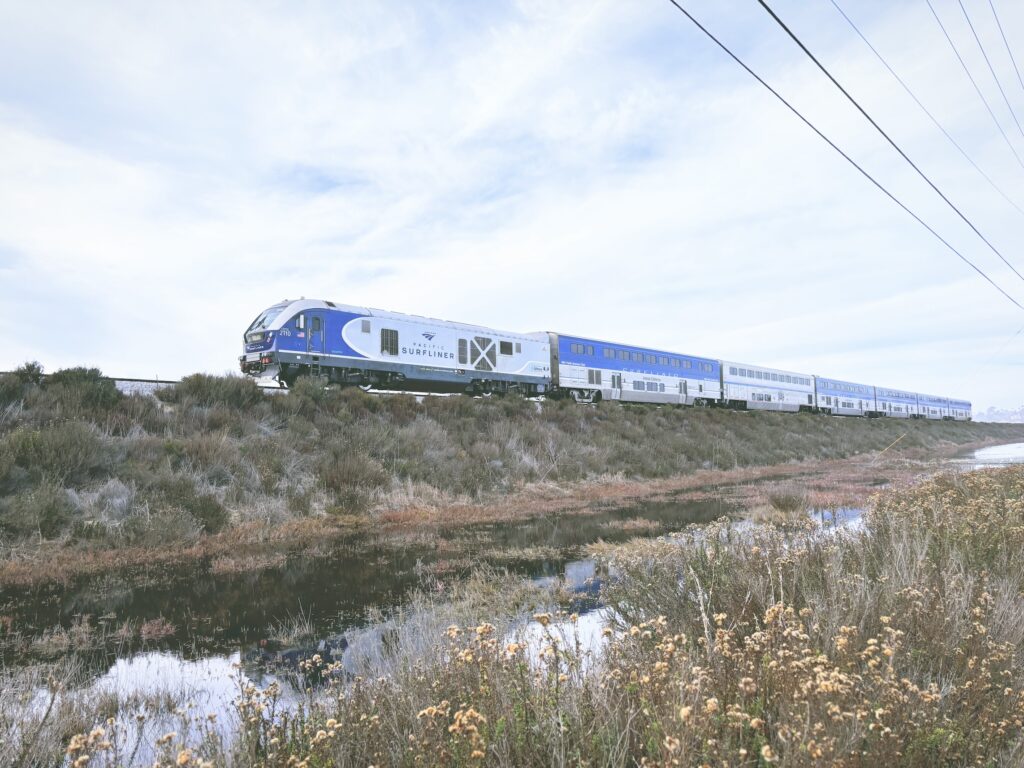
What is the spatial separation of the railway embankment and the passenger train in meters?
2.05

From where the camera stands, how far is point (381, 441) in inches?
730

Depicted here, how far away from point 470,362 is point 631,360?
46.7ft

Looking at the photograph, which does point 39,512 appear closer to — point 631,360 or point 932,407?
point 631,360

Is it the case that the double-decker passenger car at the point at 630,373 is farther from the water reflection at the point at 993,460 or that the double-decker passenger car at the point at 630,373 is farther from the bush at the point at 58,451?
the bush at the point at 58,451

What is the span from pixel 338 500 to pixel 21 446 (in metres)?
6.76

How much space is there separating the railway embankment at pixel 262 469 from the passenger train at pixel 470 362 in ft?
6.72

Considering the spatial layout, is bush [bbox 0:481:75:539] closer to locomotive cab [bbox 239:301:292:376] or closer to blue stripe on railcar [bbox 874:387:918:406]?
locomotive cab [bbox 239:301:292:376]

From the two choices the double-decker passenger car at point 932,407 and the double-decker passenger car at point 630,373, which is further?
the double-decker passenger car at point 932,407

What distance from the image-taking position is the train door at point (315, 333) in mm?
20764

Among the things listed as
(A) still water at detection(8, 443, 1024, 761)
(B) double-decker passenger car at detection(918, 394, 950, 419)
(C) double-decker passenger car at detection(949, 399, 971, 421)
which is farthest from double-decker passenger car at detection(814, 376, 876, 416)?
(A) still water at detection(8, 443, 1024, 761)

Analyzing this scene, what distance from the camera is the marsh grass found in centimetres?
259

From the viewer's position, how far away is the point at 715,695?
3023mm

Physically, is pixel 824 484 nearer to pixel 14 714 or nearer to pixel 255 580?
pixel 255 580

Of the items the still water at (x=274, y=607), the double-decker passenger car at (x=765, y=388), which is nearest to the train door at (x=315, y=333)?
the still water at (x=274, y=607)
